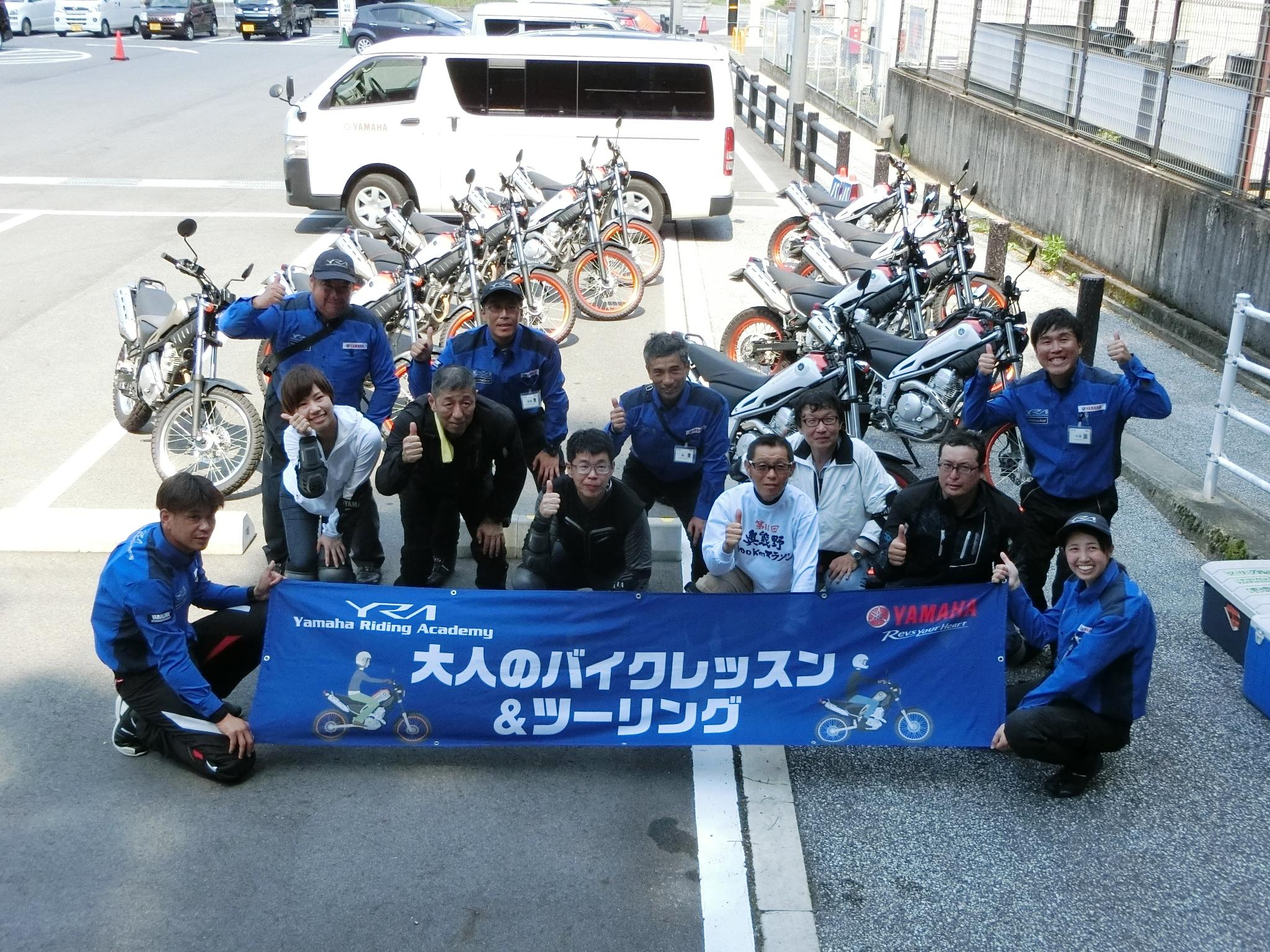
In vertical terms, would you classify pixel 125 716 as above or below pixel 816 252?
below

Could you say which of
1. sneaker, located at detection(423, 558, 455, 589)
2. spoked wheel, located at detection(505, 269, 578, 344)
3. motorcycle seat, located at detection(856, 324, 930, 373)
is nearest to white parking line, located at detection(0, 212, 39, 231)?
spoked wheel, located at detection(505, 269, 578, 344)

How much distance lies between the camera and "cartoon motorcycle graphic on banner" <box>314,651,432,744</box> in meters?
5.38

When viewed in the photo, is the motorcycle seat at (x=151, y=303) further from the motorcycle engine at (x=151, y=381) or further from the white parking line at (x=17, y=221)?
the white parking line at (x=17, y=221)

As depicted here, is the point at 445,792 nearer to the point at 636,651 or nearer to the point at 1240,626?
the point at 636,651

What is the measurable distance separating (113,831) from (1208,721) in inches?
187

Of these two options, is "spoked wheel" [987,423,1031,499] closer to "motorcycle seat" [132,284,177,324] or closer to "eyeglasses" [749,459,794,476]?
"eyeglasses" [749,459,794,476]

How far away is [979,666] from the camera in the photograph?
18.0ft

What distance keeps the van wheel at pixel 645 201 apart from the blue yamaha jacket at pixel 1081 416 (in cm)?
983

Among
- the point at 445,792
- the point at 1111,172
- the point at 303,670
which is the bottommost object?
the point at 445,792

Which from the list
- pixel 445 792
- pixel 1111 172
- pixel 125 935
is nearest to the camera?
pixel 125 935

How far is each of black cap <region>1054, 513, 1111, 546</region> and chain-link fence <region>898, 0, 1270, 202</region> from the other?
25.4 ft

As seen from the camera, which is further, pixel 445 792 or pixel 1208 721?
pixel 1208 721

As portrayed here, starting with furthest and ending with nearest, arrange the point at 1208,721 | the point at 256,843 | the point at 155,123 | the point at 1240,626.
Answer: the point at 155,123, the point at 1240,626, the point at 1208,721, the point at 256,843

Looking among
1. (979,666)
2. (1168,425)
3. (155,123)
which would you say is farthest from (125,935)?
(155,123)
